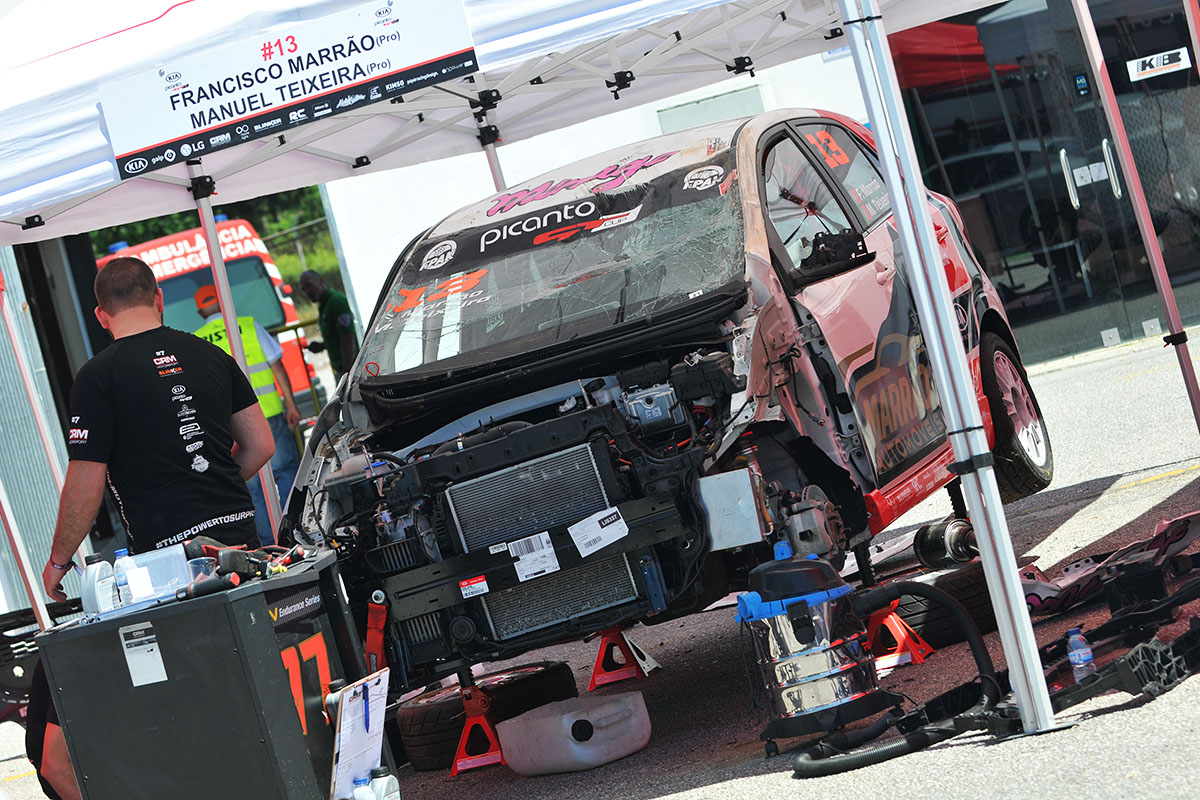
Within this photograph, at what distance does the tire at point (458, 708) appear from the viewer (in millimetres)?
5641

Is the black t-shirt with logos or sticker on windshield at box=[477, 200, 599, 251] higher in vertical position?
sticker on windshield at box=[477, 200, 599, 251]

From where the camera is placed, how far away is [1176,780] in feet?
11.3

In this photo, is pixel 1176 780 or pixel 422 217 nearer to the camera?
pixel 1176 780

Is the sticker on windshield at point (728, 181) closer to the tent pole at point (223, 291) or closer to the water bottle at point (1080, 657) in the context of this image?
the water bottle at point (1080, 657)

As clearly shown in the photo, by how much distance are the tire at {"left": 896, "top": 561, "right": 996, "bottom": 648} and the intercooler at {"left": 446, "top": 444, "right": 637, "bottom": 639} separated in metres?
1.26

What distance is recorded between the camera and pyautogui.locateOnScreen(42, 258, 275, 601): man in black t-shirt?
16.4 ft

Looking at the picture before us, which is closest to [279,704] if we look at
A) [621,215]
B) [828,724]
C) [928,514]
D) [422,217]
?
[828,724]

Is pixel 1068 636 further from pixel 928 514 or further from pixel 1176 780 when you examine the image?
pixel 928 514

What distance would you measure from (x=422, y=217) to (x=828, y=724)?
9.99 meters

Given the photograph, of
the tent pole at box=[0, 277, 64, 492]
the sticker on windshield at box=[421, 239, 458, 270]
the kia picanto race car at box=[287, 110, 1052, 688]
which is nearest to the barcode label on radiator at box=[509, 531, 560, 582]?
the kia picanto race car at box=[287, 110, 1052, 688]

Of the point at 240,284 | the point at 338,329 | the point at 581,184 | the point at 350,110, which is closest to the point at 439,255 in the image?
the point at 581,184

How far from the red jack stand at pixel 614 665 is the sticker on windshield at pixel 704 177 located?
2.13 meters

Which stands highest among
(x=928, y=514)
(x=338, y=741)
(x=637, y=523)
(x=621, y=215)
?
(x=621, y=215)

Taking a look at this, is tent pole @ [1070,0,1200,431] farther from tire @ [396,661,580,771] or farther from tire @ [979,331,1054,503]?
tire @ [396,661,580,771]
